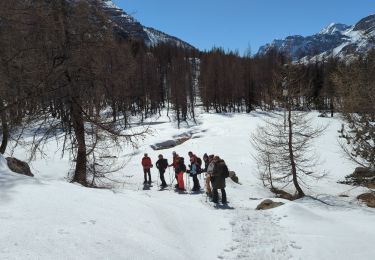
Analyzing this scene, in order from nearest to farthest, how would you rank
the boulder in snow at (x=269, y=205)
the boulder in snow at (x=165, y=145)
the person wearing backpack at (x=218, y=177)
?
the boulder in snow at (x=269, y=205), the person wearing backpack at (x=218, y=177), the boulder in snow at (x=165, y=145)

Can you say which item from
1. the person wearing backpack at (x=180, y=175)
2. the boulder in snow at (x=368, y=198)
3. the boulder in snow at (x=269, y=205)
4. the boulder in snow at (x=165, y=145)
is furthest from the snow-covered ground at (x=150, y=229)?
the boulder in snow at (x=165, y=145)

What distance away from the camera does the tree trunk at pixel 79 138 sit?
1296cm

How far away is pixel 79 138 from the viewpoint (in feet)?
43.3

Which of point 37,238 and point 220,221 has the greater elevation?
point 37,238

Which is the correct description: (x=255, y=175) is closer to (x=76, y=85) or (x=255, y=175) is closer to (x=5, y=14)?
(x=76, y=85)

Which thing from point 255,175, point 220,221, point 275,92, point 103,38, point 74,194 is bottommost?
point 255,175

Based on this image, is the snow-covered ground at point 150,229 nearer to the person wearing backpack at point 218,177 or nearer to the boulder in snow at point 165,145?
the person wearing backpack at point 218,177

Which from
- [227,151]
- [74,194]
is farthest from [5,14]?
[227,151]

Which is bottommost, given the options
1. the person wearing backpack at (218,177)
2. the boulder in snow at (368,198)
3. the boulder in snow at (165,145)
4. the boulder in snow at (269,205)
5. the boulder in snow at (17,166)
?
the boulder in snow at (368,198)

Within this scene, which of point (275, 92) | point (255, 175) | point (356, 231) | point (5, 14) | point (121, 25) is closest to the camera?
point (356, 231)

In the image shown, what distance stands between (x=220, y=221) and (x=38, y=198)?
507 cm

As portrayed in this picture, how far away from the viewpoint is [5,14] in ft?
32.3

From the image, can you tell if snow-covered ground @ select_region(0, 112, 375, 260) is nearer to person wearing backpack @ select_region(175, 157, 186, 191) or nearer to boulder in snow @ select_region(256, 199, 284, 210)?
boulder in snow @ select_region(256, 199, 284, 210)

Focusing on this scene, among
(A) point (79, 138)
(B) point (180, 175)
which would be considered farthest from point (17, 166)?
(B) point (180, 175)
